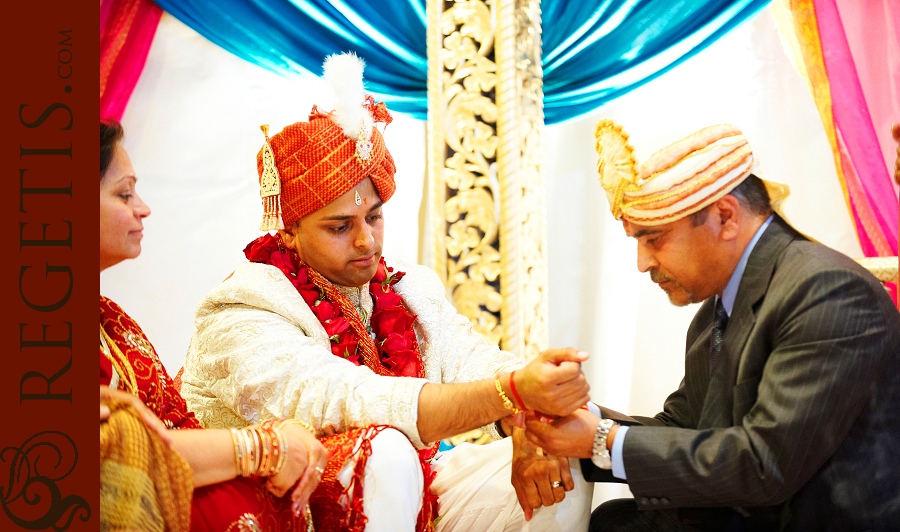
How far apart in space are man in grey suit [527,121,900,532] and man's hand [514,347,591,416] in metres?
0.07

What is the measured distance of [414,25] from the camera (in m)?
3.58

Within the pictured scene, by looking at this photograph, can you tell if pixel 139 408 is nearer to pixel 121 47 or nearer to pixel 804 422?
pixel 804 422

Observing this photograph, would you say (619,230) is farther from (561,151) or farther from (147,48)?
(147,48)

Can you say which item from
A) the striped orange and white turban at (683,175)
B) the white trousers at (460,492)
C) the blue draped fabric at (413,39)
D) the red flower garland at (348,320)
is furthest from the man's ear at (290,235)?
the blue draped fabric at (413,39)

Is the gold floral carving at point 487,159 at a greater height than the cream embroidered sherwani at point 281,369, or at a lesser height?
greater

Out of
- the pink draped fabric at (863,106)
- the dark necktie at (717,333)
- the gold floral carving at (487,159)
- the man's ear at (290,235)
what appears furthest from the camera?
the gold floral carving at (487,159)

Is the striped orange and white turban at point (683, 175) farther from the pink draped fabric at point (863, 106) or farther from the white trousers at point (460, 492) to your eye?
the pink draped fabric at point (863, 106)

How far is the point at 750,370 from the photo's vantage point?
1.80 metres

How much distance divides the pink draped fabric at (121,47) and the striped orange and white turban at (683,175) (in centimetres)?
255

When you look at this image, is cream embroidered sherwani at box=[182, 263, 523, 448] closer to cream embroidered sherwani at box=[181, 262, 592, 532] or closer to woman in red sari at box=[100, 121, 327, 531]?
cream embroidered sherwani at box=[181, 262, 592, 532]

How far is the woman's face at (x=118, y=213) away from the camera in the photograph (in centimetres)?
170

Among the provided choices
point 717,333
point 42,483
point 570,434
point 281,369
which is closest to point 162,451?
point 42,483

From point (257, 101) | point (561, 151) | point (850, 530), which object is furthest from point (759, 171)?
point (257, 101)

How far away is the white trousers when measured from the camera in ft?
5.91
